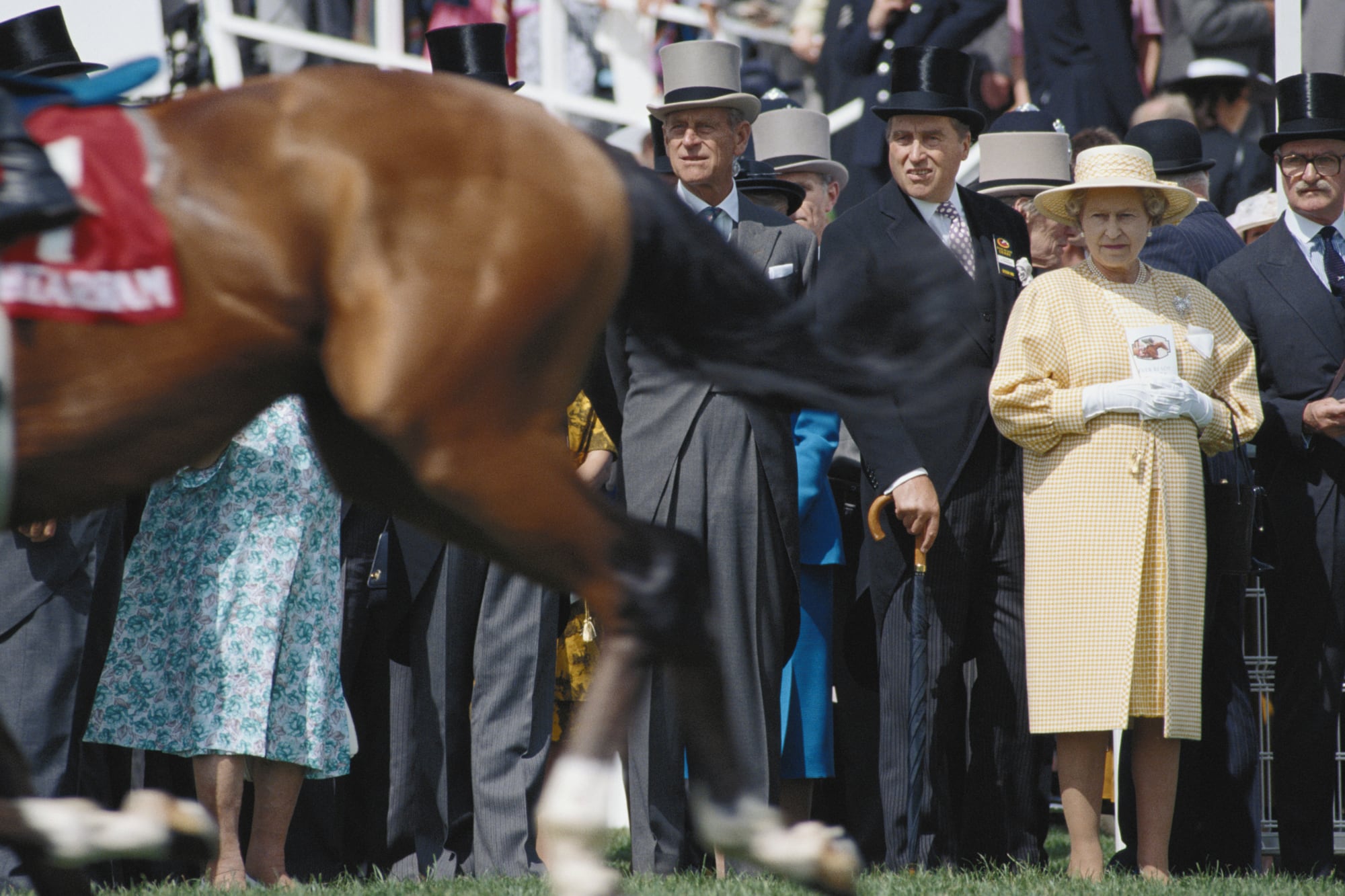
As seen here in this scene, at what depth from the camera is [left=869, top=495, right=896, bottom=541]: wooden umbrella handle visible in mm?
5750

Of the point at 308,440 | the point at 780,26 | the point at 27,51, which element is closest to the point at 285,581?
the point at 308,440

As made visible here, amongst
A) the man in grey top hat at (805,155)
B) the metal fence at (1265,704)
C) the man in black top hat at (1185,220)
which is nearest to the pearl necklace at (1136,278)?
the man in black top hat at (1185,220)

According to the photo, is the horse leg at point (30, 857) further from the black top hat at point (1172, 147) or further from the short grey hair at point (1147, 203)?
the black top hat at point (1172, 147)

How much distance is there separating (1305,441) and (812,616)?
1.90 meters

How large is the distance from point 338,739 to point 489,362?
2.79 meters

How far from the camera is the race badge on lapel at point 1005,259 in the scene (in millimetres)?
6309

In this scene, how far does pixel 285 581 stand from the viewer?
5.61 m

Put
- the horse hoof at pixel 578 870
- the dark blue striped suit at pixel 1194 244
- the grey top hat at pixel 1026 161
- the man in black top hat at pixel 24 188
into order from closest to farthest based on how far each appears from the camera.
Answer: the man in black top hat at pixel 24 188
the horse hoof at pixel 578 870
the dark blue striped suit at pixel 1194 244
the grey top hat at pixel 1026 161

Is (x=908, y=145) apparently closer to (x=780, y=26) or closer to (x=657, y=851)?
(x=657, y=851)

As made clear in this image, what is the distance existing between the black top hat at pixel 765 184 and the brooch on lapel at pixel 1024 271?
48.2 inches

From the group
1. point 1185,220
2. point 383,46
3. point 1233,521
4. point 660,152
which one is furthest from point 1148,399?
point 383,46

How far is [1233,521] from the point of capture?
573 cm

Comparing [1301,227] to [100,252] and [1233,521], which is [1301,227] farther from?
[100,252]

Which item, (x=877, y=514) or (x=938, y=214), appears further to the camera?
(x=938, y=214)
